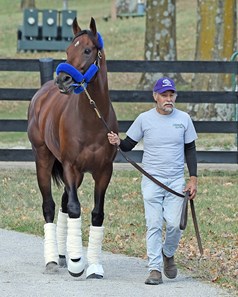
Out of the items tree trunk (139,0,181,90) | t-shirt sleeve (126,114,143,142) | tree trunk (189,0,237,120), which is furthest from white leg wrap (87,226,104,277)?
tree trunk (139,0,181,90)

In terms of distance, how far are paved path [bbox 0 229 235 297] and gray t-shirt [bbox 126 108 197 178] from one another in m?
0.92

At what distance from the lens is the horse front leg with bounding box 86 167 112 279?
344 inches

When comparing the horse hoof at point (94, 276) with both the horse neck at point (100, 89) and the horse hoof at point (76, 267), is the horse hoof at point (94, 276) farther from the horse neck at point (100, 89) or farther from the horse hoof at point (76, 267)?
the horse neck at point (100, 89)

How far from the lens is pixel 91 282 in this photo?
8.60 m

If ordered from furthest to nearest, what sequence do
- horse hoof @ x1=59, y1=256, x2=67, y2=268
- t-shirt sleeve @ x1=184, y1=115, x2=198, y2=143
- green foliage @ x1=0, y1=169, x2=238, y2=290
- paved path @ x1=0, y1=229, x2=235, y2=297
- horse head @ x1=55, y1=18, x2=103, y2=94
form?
green foliage @ x1=0, y1=169, x2=238, y2=290 < horse hoof @ x1=59, y1=256, x2=67, y2=268 < t-shirt sleeve @ x1=184, y1=115, x2=198, y2=143 < horse head @ x1=55, y1=18, x2=103, y2=94 < paved path @ x1=0, y1=229, x2=235, y2=297

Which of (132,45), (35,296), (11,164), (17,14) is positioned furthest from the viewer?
(17,14)

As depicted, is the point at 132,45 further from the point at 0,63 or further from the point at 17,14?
the point at 0,63

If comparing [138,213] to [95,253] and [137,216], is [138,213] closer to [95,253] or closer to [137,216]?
[137,216]

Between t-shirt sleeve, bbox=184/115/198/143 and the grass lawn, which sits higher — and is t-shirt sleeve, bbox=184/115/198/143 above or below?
above

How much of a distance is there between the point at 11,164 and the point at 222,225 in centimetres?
591

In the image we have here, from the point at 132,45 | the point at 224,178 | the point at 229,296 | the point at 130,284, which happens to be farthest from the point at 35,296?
the point at 132,45

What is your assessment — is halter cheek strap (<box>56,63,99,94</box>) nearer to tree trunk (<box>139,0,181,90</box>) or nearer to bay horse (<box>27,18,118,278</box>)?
bay horse (<box>27,18,118,278</box>)

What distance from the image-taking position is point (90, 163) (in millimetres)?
8727

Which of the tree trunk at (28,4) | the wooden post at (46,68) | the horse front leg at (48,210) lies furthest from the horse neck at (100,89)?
the tree trunk at (28,4)
